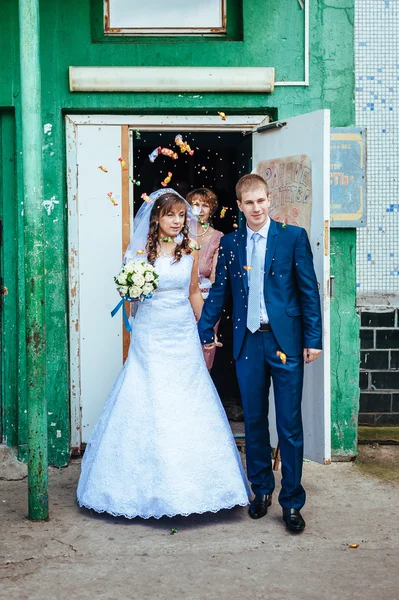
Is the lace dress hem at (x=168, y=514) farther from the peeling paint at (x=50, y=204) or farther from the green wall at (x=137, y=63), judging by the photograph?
the peeling paint at (x=50, y=204)

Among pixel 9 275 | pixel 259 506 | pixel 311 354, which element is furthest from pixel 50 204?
pixel 259 506

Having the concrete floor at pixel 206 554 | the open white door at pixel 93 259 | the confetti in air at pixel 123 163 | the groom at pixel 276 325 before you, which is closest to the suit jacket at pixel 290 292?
the groom at pixel 276 325

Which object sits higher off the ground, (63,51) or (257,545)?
(63,51)

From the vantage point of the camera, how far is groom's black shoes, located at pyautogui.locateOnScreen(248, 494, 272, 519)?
5020 mm

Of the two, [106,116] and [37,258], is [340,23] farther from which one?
[37,258]

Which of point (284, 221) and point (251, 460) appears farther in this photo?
point (284, 221)

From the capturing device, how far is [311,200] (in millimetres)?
5398

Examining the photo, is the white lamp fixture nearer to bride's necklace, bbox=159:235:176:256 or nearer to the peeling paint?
the peeling paint

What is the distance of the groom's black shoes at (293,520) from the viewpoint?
4.75 meters

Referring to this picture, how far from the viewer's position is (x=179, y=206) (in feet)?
17.5

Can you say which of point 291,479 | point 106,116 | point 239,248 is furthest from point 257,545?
point 106,116

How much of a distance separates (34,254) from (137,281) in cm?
67

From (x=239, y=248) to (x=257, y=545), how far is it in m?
1.76

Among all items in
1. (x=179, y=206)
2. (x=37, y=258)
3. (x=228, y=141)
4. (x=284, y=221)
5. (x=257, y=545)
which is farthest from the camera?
(x=228, y=141)
